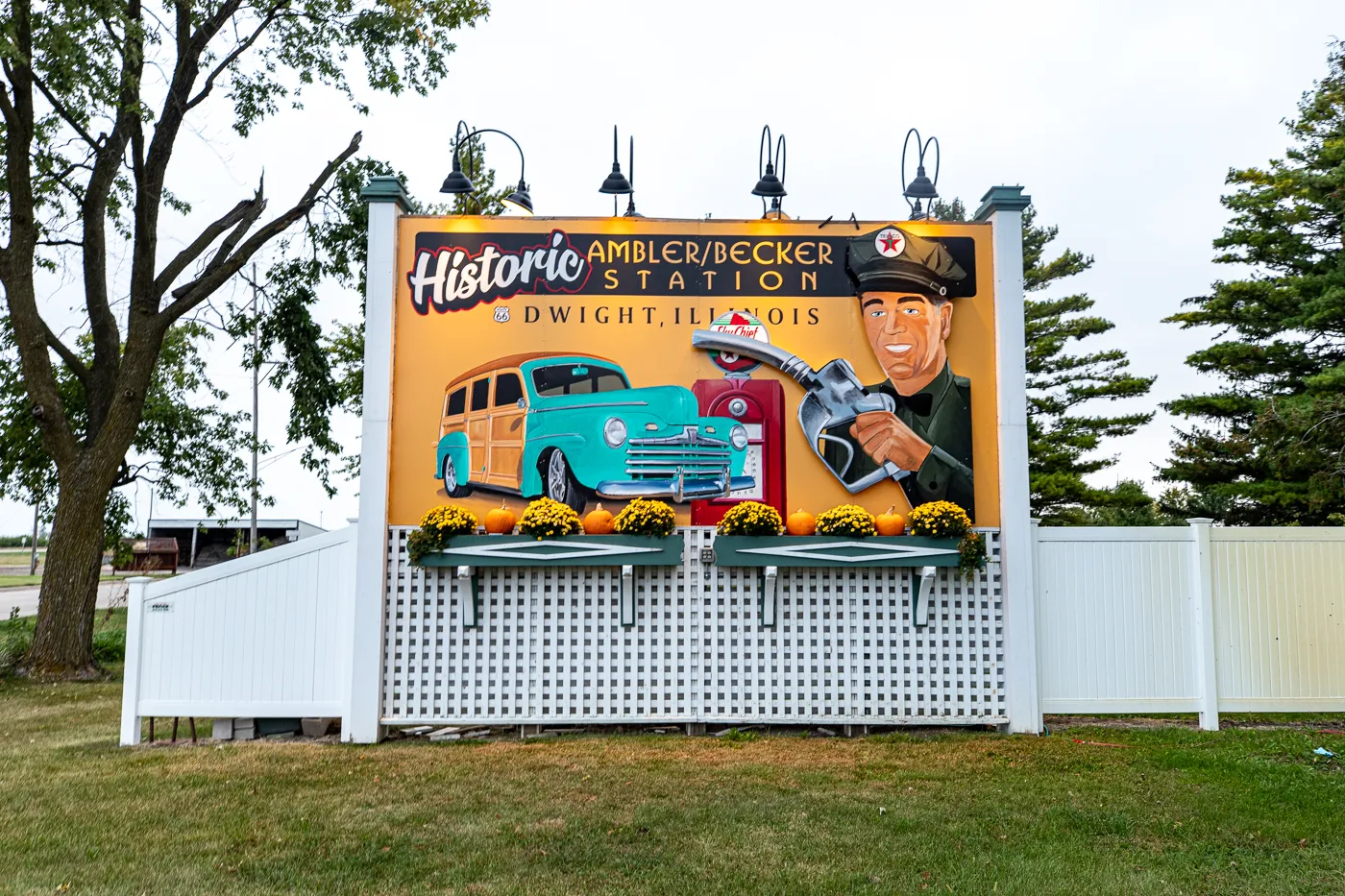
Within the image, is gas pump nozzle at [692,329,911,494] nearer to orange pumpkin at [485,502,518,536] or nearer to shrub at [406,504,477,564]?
orange pumpkin at [485,502,518,536]

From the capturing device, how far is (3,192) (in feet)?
44.9

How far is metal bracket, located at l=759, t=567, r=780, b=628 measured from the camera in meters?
7.98

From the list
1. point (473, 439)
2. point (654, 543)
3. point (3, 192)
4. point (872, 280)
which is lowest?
point (654, 543)

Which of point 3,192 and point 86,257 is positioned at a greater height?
point 3,192

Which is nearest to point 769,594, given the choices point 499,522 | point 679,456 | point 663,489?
point 663,489

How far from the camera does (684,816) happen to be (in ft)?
18.0

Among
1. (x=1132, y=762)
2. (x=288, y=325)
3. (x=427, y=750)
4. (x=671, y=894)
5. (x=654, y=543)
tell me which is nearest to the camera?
(x=671, y=894)

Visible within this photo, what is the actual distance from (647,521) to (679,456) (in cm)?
77

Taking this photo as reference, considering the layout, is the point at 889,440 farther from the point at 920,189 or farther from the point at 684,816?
the point at 684,816

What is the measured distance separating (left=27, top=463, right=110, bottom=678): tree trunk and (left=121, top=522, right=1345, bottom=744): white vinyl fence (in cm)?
597

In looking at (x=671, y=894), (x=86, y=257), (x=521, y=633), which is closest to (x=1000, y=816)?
(x=671, y=894)

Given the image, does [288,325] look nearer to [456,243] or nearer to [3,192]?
[3,192]

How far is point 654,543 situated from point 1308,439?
12.3 metres

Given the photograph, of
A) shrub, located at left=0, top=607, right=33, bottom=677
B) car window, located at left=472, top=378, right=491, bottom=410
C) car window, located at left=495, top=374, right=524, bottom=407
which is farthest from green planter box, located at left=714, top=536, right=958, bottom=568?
shrub, located at left=0, top=607, right=33, bottom=677
